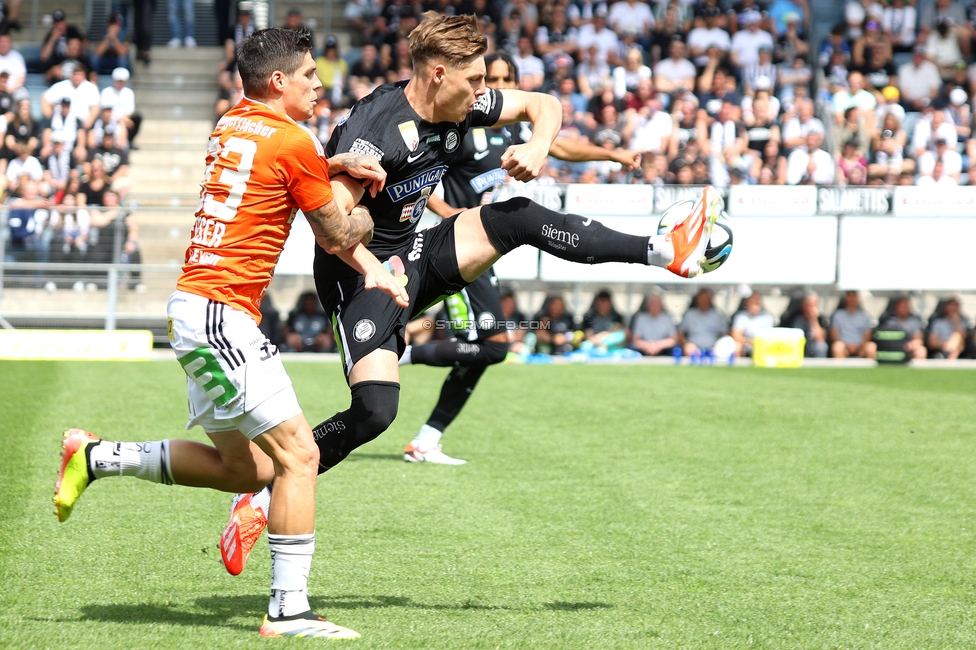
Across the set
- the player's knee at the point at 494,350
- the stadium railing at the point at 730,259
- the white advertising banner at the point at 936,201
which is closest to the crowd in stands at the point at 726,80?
the stadium railing at the point at 730,259

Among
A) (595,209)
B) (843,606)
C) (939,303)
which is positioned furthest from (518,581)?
(939,303)

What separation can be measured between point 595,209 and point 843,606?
11.4m

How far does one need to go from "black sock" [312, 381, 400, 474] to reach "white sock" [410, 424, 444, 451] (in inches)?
121

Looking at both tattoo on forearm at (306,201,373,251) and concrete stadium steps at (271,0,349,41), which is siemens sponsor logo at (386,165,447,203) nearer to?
tattoo on forearm at (306,201,373,251)

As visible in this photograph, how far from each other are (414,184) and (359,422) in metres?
1.14

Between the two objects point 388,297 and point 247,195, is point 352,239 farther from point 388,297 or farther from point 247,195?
point 388,297

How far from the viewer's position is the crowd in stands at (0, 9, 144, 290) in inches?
632

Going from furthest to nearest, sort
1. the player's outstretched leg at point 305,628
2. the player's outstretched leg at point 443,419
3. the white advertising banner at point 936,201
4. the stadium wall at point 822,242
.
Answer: the white advertising banner at point 936,201 < the stadium wall at point 822,242 < the player's outstretched leg at point 443,419 < the player's outstretched leg at point 305,628

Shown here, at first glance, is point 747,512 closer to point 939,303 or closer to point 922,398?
point 922,398

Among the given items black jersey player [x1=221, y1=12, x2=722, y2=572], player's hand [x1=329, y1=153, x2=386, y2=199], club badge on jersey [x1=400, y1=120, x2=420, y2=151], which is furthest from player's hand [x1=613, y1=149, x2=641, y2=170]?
player's hand [x1=329, y1=153, x2=386, y2=199]

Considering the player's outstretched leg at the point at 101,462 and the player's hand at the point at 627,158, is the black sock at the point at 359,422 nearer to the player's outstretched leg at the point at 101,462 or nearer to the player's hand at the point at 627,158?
the player's outstretched leg at the point at 101,462

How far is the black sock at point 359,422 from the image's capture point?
16.4ft

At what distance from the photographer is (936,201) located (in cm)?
1616

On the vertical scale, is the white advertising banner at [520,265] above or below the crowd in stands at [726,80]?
below
